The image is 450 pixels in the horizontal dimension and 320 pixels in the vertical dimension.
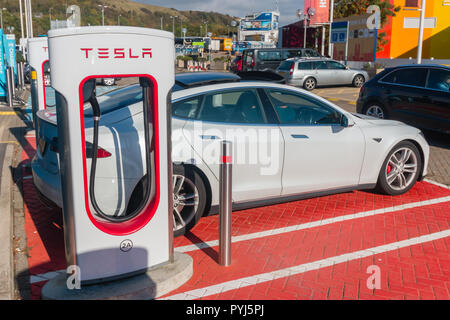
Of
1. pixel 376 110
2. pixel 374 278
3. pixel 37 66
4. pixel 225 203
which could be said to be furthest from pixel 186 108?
pixel 376 110

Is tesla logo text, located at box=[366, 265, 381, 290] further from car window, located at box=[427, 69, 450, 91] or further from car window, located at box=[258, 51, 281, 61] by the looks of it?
car window, located at box=[258, 51, 281, 61]

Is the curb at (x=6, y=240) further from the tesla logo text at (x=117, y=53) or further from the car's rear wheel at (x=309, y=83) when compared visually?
the car's rear wheel at (x=309, y=83)

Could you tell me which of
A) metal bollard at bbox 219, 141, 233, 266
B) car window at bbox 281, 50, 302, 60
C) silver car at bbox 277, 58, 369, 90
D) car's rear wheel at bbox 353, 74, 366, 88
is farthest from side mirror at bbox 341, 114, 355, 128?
car window at bbox 281, 50, 302, 60

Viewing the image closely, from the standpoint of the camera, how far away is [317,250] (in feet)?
15.4

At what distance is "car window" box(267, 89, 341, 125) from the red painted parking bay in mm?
1070

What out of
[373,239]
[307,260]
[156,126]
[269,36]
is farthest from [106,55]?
[269,36]

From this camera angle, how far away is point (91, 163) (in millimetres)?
3965

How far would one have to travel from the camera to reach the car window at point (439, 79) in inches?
372

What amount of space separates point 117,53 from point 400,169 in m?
4.24

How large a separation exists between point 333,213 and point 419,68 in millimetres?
5711

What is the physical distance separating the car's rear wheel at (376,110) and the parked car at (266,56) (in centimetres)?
1704

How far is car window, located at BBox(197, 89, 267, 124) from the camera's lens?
5.04 m

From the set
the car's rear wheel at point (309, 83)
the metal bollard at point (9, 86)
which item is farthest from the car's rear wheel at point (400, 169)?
the car's rear wheel at point (309, 83)

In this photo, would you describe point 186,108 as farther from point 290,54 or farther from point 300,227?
point 290,54
